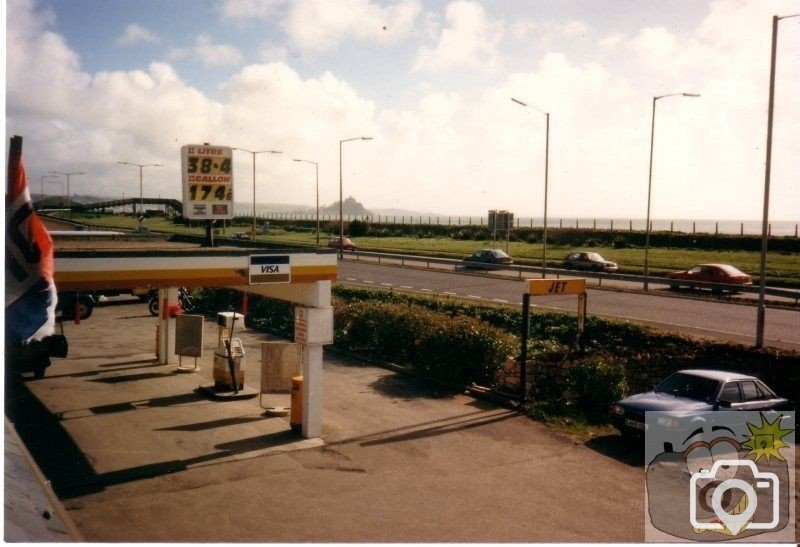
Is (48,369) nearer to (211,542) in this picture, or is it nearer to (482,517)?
(211,542)

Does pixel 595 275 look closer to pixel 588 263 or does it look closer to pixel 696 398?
pixel 588 263

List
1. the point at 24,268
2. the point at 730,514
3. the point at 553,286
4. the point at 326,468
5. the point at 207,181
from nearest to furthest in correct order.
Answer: the point at 24,268
the point at 730,514
the point at 326,468
the point at 207,181
the point at 553,286

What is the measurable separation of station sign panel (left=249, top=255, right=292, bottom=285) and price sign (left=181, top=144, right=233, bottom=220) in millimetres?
2214

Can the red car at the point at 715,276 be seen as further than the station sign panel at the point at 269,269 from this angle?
Yes

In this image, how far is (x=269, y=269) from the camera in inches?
501

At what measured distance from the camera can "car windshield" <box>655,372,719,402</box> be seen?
13326 mm

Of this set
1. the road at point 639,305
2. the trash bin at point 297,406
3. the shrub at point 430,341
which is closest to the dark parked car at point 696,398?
the shrub at point 430,341

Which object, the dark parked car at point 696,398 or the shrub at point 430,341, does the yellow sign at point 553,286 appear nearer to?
the shrub at point 430,341

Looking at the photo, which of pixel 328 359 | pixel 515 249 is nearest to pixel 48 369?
pixel 328 359

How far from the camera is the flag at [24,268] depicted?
260 inches

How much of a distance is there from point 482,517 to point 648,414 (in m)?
4.73

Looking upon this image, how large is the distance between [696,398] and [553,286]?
14.1ft

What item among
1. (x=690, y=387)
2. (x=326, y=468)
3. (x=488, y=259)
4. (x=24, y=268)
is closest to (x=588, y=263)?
(x=488, y=259)

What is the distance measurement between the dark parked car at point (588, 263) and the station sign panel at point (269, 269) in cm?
3172
